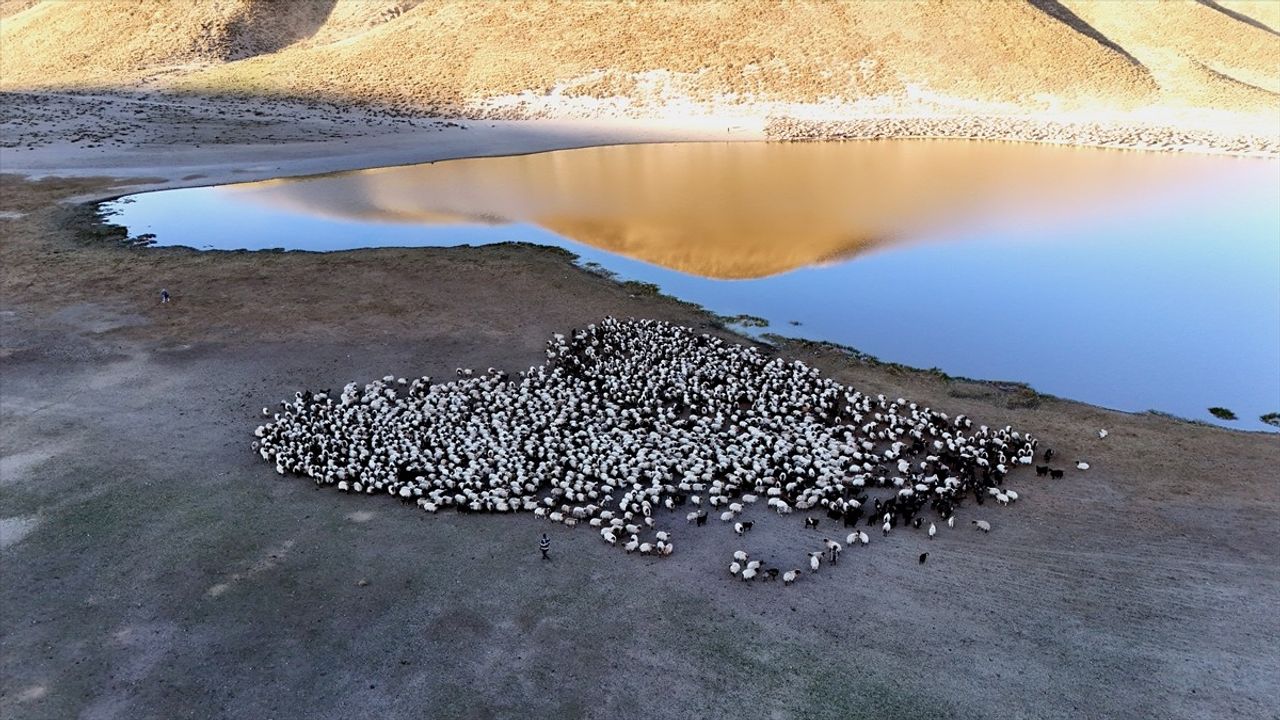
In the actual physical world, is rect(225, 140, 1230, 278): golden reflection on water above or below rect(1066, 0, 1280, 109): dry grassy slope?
below

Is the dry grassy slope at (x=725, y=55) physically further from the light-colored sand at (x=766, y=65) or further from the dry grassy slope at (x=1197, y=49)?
the dry grassy slope at (x=1197, y=49)

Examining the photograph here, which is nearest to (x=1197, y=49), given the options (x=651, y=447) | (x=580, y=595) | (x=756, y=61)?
(x=756, y=61)

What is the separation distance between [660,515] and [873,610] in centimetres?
392

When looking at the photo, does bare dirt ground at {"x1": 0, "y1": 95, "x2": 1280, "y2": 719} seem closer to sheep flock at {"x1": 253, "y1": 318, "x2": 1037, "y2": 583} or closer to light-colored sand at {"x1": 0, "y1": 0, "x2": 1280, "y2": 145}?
sheep flock at {"x1": 253, "y1": 318, "x2": 1037, "y2": 583}

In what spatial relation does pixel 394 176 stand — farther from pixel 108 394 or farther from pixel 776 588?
pixel 776 588

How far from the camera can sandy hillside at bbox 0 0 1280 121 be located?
5650cm

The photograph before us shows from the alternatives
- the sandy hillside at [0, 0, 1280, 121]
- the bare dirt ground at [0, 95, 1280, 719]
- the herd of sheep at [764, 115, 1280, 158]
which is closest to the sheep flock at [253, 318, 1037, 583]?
the bare dirt ground at [0, 95, 1280, 719]

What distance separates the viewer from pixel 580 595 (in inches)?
446

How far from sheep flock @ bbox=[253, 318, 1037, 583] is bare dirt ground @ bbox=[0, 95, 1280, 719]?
51 centimetres

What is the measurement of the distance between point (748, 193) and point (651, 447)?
2304cm

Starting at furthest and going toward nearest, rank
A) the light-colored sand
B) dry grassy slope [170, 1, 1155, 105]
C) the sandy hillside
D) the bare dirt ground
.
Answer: dry grassy slope [170, 1, 1155, 105]
the sandy hillside
the light-colored sand
the bare dirt ground

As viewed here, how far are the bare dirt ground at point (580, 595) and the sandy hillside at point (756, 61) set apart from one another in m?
46.2

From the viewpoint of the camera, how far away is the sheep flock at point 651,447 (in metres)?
13.5

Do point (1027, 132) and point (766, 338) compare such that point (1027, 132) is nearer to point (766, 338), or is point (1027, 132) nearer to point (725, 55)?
point (725, 55)
